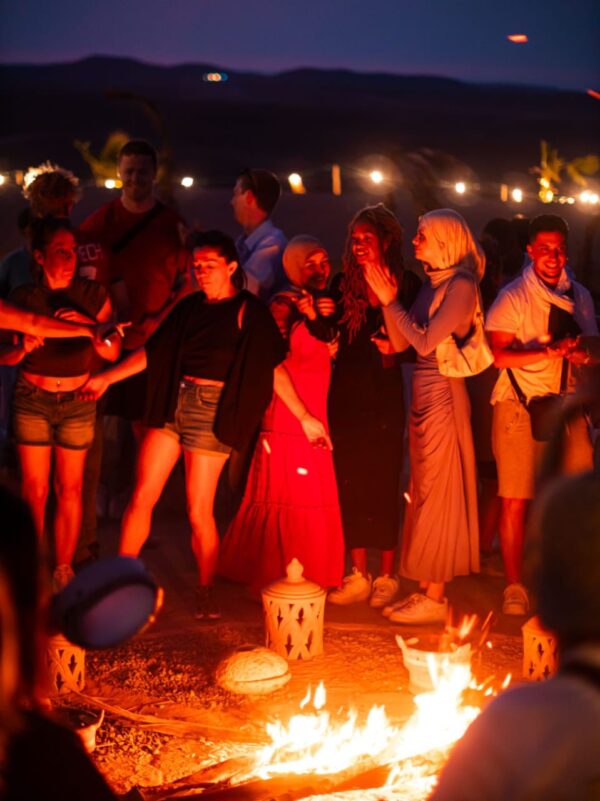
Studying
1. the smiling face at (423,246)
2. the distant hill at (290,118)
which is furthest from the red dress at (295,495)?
the distant hill at (290,118)

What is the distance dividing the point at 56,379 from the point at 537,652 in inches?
105

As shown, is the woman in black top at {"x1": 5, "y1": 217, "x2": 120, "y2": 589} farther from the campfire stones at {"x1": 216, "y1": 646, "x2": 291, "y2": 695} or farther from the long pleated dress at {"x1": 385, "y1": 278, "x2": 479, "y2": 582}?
the long pleated dress at {"x1": 385, "y1": 278, "x2": 479, "y2": 582}

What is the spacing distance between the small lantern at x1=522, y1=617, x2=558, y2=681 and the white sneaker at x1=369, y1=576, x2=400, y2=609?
1306mm

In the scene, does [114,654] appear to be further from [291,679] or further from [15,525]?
[15,525]

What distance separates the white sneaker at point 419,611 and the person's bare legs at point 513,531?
1.43 feet

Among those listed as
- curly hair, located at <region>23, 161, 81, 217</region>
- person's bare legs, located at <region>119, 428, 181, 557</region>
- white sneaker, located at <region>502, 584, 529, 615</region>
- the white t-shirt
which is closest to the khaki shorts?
the white t-shirt

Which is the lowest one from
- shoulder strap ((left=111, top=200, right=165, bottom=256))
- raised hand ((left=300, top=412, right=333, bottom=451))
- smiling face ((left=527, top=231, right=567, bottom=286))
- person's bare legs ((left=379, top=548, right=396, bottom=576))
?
person's bare legs ((left=379, top=548, right=396, bottom=576))

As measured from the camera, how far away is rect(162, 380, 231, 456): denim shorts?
603 cm

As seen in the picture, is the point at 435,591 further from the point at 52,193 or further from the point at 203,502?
the point at 52,193

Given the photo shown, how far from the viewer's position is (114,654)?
5.79 metres

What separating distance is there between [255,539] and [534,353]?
175 cm

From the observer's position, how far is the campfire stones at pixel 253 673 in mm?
5262

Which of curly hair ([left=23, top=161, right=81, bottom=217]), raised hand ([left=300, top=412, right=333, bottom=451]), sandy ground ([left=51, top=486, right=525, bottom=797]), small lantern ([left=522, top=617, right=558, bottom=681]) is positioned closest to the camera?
sandy ground ([left=51, top=486, right=525, bottom=797])

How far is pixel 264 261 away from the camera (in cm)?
688
